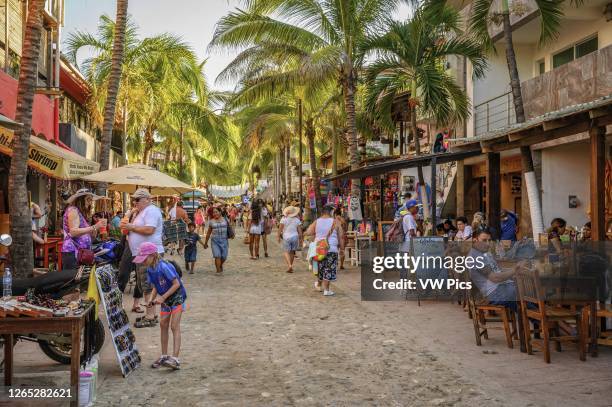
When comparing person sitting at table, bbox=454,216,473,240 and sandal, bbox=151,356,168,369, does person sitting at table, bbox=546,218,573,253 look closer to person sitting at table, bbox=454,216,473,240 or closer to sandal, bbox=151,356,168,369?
person sitting at table, bbox=454,216,473,240

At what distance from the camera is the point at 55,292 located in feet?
22.3

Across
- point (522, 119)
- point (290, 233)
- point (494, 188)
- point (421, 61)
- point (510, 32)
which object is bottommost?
point (290, 233)

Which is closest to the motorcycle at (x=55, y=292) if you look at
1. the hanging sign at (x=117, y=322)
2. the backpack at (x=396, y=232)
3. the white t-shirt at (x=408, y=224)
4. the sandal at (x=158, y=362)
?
the hanging sign at (x=117, y=322)

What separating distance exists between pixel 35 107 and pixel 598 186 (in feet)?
41.1

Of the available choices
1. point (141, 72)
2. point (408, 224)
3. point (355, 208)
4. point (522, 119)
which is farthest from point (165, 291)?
point (141, 72)

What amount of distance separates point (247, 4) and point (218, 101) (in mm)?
20671

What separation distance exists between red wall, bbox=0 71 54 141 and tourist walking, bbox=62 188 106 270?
4.02 metres

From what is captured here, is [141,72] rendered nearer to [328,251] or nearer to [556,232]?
[328,251]

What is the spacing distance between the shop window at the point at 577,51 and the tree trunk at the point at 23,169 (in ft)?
42.7

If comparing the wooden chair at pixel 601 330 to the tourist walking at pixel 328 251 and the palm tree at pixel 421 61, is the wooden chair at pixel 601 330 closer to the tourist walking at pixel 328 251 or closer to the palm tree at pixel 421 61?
the tourist walking at pixel 328 251

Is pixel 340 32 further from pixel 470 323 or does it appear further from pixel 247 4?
pixel 470 323

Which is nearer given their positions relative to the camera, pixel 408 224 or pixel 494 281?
pixel 494 281

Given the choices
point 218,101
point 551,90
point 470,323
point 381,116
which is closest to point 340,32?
point 381,116

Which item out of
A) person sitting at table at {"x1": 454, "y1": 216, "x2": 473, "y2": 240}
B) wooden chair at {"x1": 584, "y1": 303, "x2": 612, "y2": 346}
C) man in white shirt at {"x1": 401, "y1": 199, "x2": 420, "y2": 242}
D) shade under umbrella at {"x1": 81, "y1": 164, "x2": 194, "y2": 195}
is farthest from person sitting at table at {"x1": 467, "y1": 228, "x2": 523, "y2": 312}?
shade under umbrella at {"x1": 81, "y1": 164, "x2": 194, "y2": 195}
